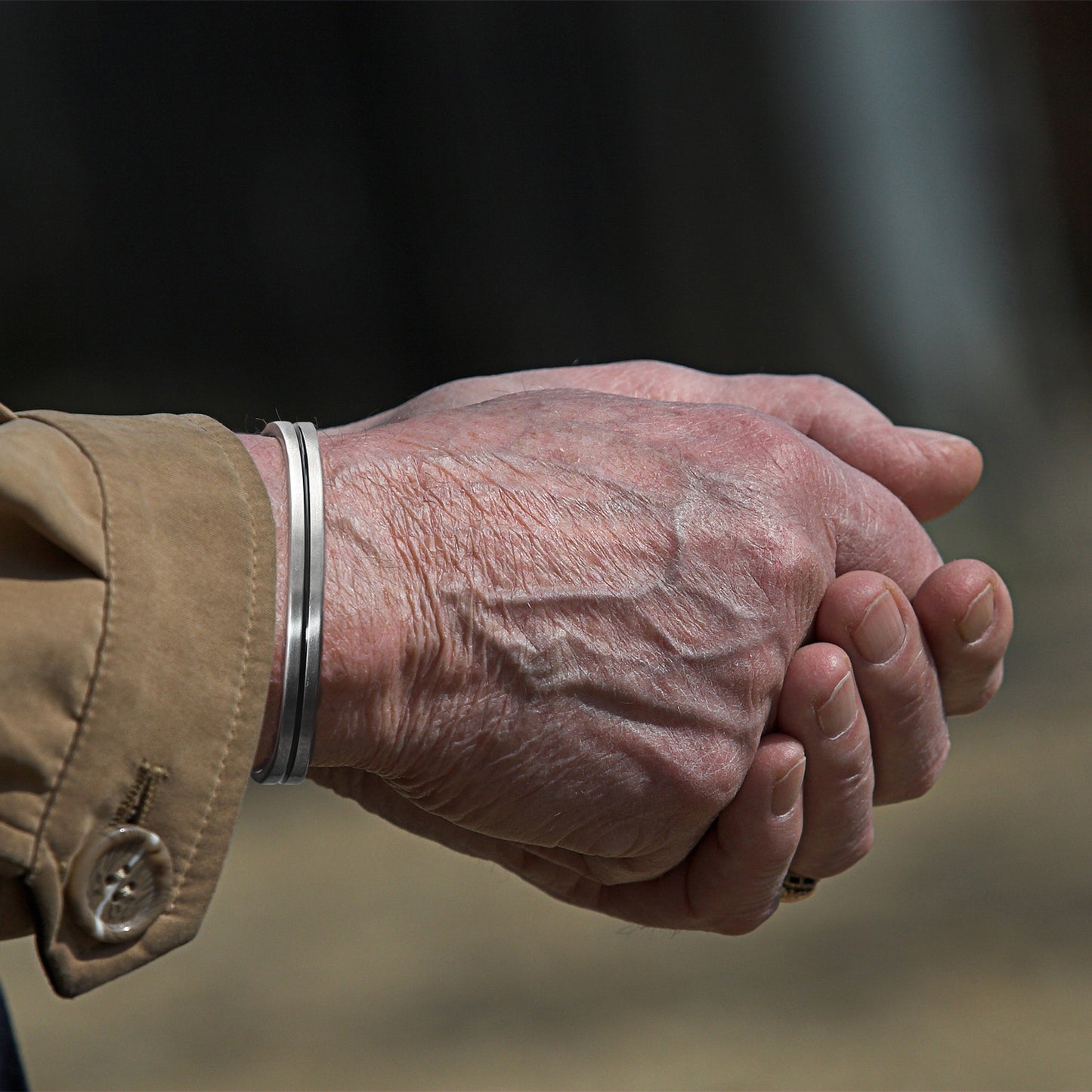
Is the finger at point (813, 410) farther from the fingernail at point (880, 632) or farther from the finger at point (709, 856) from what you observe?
the finger at point (709, 856)

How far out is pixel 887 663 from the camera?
1015 mm

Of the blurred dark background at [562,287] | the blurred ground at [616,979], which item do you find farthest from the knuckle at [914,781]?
the blurred dark background at [562,287]

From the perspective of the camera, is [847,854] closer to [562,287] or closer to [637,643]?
[637,643]

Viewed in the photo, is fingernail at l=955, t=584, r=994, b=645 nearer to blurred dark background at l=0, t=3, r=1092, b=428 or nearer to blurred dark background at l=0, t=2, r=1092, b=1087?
blurred dark background at l=0, t=2, r=1092, b=1087

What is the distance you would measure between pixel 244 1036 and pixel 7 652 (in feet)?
5.49

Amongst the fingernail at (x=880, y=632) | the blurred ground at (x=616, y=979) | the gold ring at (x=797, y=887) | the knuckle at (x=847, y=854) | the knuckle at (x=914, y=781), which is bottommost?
the blurred ground at (x=616, y=979)

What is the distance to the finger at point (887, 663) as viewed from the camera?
1002 millimetres

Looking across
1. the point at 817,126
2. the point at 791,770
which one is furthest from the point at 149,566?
the point at 817,126

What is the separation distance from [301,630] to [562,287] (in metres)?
3.05

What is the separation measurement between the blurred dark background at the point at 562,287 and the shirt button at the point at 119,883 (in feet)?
4.98

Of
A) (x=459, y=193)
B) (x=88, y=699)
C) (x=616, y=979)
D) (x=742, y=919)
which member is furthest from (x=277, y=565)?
(x=459, y=193)

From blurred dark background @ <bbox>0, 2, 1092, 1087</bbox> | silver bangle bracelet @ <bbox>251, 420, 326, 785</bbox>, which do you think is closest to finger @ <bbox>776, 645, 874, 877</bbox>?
silver bangle bracelet @ <bbox>251, 420, 326, 785</bbox>

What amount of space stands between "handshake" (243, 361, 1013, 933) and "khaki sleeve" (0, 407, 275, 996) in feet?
0.21

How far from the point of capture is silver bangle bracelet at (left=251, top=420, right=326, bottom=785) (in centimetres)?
74
